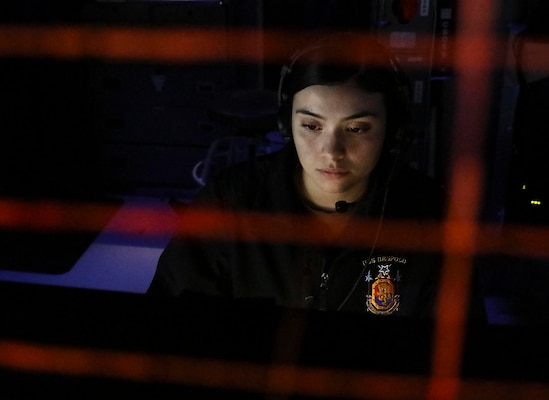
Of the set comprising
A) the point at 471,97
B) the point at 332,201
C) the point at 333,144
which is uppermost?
the point at 333,144

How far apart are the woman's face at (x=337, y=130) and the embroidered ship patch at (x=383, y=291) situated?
0.62 feet

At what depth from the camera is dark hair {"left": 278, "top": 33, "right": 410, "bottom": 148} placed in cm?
105

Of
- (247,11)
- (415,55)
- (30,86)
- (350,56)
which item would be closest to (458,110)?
(415,55)

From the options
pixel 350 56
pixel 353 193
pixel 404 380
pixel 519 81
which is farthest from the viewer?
pixel 519 81

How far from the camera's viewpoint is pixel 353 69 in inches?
41.1

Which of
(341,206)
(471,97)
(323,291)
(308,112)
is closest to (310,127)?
(308,112)

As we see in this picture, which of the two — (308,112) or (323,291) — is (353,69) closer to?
(308,112)

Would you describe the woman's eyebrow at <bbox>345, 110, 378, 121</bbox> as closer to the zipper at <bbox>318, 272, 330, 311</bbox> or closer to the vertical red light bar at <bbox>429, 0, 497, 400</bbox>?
the zipper at <bbox>318, 272, 330, 311</bbox>

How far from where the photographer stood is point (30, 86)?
10.3 feet

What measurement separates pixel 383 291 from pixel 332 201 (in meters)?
0.19

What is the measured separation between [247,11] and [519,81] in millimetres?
1300

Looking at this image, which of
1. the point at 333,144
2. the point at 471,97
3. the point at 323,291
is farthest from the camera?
the point at 471,97

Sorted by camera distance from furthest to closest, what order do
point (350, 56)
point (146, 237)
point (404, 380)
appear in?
point (146, 237)
point (350, 56)
point (404, 380)

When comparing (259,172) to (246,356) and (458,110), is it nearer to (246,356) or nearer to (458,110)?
(246,356)
